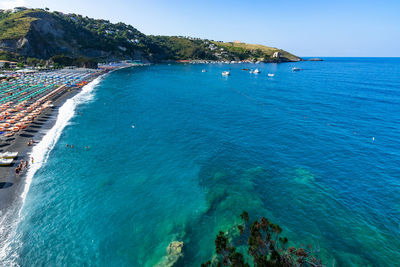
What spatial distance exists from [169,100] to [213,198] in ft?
220

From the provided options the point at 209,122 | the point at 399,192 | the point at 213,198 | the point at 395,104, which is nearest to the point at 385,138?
the point at 399,192

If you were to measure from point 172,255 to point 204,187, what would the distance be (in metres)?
13.7

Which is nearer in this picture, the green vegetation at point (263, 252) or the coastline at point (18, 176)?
the green vegetation at point (263, 252)

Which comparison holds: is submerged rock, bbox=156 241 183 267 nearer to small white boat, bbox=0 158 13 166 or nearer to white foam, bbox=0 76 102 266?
white foam, bbox=0 76 102 266

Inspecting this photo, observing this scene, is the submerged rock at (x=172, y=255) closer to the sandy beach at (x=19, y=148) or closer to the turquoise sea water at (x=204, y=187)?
the turquoise sea water at (x=204, y=187)

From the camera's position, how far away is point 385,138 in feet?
176

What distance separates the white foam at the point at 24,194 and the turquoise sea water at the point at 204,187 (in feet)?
1.64

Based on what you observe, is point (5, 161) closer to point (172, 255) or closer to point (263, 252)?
point (172, 255)

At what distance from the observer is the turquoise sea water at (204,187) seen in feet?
80.9

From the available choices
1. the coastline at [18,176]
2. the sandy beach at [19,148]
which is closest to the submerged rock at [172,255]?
the coastline at [18,176]

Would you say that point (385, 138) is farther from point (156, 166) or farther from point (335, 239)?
point (156, 166)

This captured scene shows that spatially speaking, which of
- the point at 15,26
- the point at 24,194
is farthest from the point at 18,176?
the point at 15,26

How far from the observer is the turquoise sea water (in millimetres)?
24656

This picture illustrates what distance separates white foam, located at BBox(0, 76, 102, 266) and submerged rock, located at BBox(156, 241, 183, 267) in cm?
1660
